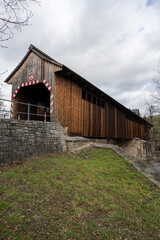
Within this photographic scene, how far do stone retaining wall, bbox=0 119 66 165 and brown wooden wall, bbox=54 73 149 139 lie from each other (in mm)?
1355

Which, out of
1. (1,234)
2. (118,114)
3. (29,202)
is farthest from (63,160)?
(118,114)

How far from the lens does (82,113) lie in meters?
10.7

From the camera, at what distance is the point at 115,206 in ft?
12.1

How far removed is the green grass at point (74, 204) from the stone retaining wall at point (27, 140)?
22.4 inches

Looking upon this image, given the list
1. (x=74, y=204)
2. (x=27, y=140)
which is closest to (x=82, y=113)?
(x=27, y=140)

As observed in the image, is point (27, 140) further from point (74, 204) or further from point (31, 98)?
point (31, 98)

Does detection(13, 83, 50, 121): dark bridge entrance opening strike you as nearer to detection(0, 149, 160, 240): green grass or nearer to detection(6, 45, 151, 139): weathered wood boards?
detection(6, 45, 151, 139): weathered wood boards

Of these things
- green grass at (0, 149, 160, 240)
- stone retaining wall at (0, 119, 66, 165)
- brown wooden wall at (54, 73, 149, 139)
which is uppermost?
brown wooden wall at (54, 73, 149, 139)

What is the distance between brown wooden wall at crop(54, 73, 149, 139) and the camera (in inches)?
351

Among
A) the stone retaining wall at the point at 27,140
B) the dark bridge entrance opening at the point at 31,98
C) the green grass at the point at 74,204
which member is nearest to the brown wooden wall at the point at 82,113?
the stone retaining wall at the point at 27,140

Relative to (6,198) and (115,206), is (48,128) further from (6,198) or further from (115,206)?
(115,206)

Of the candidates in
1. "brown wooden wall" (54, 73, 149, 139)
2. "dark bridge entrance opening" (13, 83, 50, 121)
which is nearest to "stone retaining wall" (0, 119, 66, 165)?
"brown wooden wall" (54, 73, 149, 139)

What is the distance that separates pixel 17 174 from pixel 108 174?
3.37 metres

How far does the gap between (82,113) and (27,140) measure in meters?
5.25
